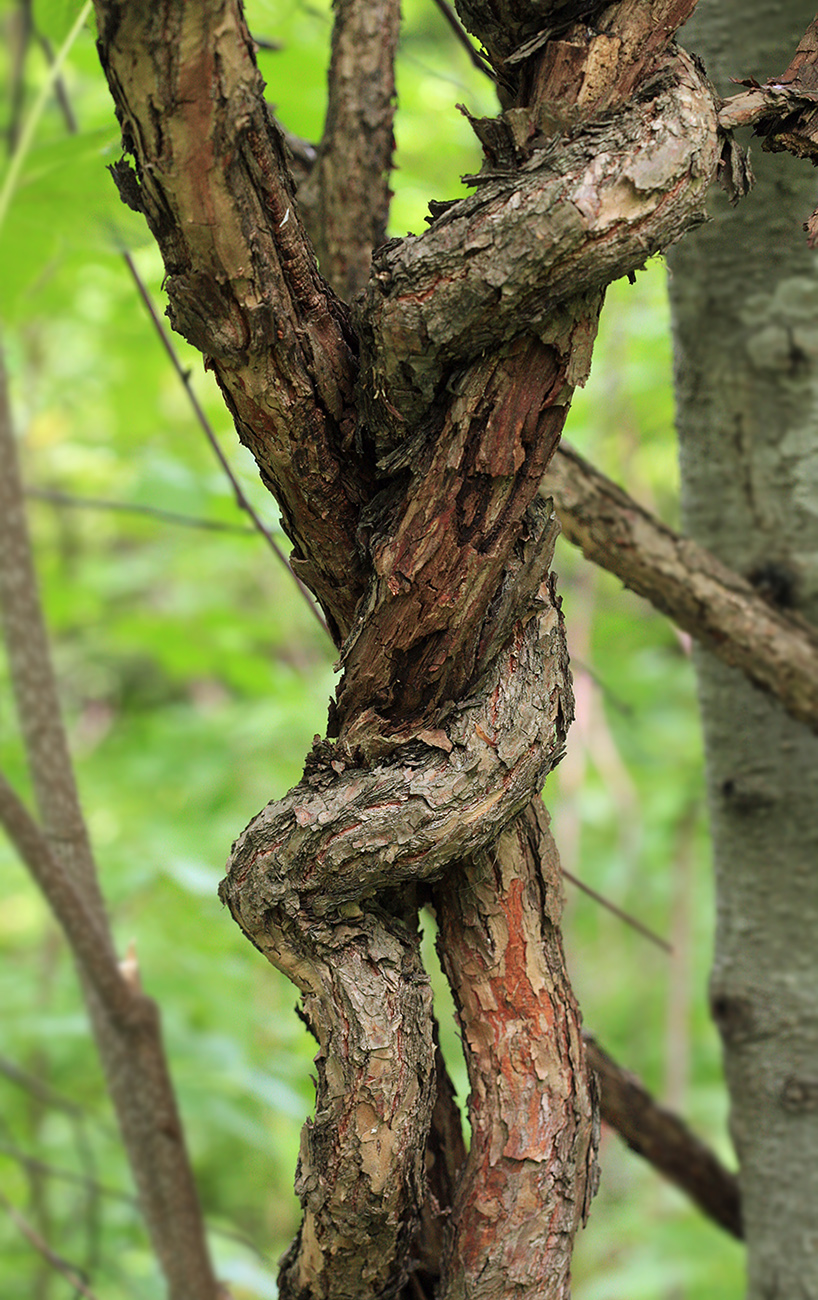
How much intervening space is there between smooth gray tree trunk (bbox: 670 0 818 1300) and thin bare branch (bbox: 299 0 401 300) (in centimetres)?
24

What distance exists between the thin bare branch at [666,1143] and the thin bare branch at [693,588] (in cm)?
30

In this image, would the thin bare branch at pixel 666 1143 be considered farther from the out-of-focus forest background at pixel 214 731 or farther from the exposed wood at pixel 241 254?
the exposed wood at pixel 241 254

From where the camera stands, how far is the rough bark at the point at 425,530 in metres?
0.38

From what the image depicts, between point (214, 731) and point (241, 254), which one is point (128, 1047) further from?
point (214, 731)

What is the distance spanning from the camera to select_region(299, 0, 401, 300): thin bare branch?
77cm

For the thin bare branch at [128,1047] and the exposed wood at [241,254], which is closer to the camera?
the exposed wood at [241,254]

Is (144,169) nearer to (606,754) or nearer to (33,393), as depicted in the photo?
(606,754)

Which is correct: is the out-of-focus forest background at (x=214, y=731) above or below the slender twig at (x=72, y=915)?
above

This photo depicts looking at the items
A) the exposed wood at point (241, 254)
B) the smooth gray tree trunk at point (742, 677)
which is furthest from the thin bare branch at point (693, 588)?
the exposed wood at point (241, 254)

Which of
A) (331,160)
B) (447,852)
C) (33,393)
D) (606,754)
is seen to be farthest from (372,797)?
(33,393)

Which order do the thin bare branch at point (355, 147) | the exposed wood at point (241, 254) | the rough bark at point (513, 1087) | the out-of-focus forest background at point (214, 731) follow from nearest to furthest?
the exposed wood at point (241, 254)
the rough bark at point (513, 1087)
the thin bare branch at point (355, 147)
the out-of-focus forest background at point (214, 731)

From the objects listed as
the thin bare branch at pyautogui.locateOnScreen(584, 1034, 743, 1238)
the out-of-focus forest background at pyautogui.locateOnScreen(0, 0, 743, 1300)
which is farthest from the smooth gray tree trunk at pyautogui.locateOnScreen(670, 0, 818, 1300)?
the out-of-focus forest background at pyautogui.locateOnScreen(0, 0, 743, 1300)

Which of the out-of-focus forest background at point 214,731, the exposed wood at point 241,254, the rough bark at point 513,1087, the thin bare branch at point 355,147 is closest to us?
the exposed wood at point 241,254

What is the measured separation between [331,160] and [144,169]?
462 millimetres
